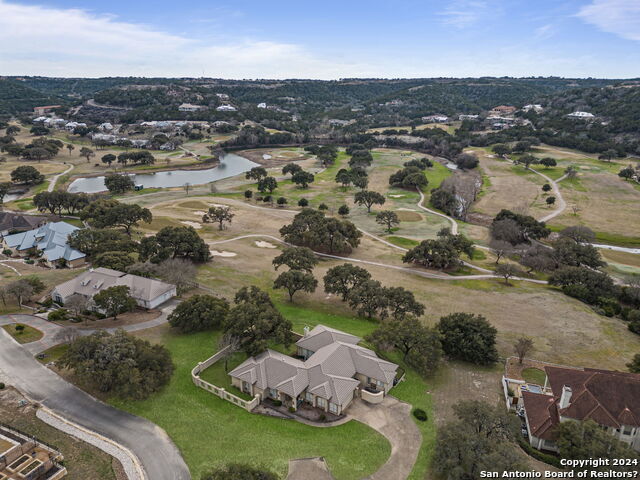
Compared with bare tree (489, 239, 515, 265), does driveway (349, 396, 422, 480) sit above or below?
below

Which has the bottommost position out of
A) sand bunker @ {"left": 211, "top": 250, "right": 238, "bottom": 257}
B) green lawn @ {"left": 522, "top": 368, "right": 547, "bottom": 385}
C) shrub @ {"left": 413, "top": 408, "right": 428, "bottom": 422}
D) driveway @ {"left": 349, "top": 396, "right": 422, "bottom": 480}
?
sand bunker @ {"left": 211, "top": 250, "right": 238, "bottom": 257}

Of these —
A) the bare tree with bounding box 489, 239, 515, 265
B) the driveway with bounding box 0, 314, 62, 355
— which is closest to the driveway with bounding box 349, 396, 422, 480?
the driveway with bounding box 0, 314, 62, 355

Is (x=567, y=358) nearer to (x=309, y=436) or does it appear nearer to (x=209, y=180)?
(x=309, y=436)

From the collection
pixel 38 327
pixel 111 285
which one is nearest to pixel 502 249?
pixel 111 285

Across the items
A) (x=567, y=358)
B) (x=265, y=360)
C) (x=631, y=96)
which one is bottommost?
(x=567, y=358)

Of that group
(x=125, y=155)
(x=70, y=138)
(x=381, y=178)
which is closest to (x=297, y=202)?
(x=381, y=178)

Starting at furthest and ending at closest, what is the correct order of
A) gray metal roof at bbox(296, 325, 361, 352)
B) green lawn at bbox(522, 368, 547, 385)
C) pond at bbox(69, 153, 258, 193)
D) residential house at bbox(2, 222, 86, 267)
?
pond at bbox(69, 153, 258, 193) < residential house at bbox(2, 222, 86, 267) < gray metal roof at bbox(296, 325, 361, 352) < green lawn at bbox(522, 368, 547, 385)

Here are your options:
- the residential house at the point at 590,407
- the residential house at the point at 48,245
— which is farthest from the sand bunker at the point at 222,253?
the residential house at the point at 590,407

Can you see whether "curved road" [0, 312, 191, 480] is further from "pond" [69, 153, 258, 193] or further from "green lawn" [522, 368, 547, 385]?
"pond" [69, 153, 258, 193]
